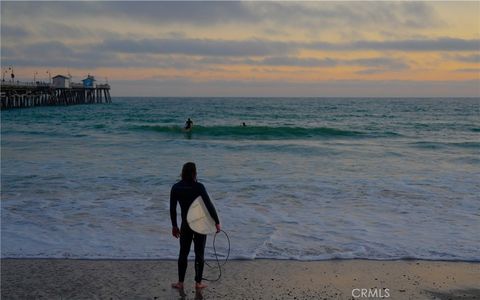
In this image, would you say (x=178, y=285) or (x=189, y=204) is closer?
(x=189, y=204)

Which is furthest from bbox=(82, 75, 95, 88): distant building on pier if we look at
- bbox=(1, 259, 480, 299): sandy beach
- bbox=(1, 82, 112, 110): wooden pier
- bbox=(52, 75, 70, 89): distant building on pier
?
bbox=(1, 259, 480, 299): sandy beach

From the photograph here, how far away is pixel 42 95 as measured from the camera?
6419 cm

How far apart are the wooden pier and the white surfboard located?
164ft

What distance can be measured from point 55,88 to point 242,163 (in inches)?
2224

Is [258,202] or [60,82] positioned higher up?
[60,82]

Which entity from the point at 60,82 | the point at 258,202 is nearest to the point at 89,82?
the point at 60,82

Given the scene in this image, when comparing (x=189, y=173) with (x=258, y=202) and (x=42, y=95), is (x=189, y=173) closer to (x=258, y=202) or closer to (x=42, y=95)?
(x=258, y=202)

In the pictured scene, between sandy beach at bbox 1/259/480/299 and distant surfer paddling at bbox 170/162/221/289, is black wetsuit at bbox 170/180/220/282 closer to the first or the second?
distant surfer paddling at bbox 170/162/221/289

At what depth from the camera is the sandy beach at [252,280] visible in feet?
17.7

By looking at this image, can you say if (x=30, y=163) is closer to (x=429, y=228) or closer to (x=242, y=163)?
(x=242, y=163)

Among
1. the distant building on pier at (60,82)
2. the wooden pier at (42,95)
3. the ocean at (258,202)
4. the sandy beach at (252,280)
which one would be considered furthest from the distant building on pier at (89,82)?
the sandy beach at (252,280)

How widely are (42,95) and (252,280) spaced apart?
210 ft

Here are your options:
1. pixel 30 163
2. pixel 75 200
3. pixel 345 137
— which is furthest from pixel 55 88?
pixel 75 200

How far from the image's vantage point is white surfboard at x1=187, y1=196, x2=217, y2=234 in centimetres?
535
